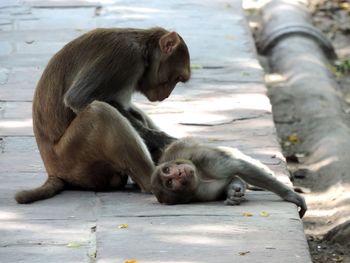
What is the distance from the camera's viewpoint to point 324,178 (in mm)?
8883

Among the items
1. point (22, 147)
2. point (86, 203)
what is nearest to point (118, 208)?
point (86, 203)

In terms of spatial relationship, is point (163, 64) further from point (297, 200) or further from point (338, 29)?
point (338, 29)

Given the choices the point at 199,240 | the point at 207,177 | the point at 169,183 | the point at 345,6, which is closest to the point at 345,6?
the point at 345,6

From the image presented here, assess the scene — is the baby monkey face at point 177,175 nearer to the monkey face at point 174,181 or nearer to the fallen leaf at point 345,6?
the monkey face at point 174,181

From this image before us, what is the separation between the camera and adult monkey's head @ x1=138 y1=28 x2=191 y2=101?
7277 millimetres

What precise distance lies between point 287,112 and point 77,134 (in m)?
4.37

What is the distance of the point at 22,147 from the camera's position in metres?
8.45

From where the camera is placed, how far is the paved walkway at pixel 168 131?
598 cm

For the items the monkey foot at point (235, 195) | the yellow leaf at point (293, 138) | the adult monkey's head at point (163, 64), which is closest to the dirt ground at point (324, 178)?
the yellow leaf at point (293, 138)

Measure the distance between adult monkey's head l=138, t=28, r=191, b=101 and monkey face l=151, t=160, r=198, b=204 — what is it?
71 cm

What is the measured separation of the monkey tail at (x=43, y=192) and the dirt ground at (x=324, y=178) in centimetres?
188

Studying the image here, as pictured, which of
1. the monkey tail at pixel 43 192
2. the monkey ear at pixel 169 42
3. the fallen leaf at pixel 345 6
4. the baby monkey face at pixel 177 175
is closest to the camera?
the baby monkey face at pixel 177 175

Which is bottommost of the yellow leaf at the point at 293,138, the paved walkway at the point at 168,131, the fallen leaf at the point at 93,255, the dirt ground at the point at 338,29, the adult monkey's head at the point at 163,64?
the dirt ground at the point at 338,29

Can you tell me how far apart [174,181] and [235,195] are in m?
0.43
